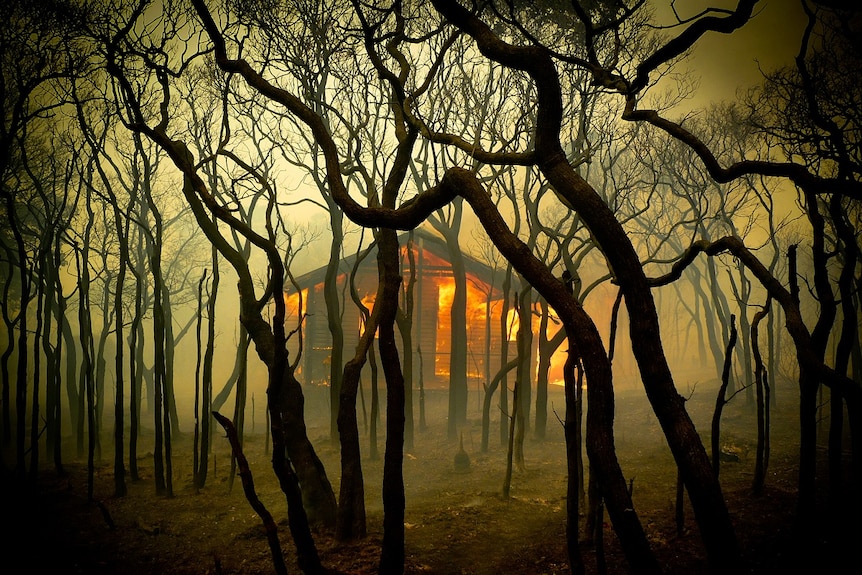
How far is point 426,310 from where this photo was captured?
23953mm

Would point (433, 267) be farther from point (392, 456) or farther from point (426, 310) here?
point (392, 456)

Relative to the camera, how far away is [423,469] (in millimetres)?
11750

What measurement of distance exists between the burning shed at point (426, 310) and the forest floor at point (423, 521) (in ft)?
34.6

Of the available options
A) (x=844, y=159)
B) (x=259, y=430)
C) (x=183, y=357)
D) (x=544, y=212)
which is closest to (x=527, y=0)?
(x=844, y=159)

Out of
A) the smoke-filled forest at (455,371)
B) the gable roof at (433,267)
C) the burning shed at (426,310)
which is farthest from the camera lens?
the burning shed at (426,310)

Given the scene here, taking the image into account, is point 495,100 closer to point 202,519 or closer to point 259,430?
point 202,519

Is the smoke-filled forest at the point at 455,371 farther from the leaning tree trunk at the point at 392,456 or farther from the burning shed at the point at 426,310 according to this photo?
the burning shed at the point at 426,310

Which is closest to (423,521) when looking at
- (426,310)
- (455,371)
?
(455,371)

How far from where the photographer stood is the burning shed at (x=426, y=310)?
2266 centimetres

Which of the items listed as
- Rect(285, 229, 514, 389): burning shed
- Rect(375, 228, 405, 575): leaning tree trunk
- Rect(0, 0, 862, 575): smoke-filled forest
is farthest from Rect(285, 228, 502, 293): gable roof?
Rect(375, 228, 405, 575): leaning tree trunk

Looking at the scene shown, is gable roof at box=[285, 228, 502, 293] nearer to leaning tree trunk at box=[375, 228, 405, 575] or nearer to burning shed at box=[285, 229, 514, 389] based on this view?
burning shed at box=[285, 229, 514, 389]

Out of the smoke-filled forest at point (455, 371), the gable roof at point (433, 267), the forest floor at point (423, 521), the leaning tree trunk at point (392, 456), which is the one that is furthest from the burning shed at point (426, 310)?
the leaning tree trunk at point (392, 456)

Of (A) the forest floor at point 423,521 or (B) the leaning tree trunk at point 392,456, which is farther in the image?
(A) the forest floor at point 423,521

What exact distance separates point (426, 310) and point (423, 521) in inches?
647
